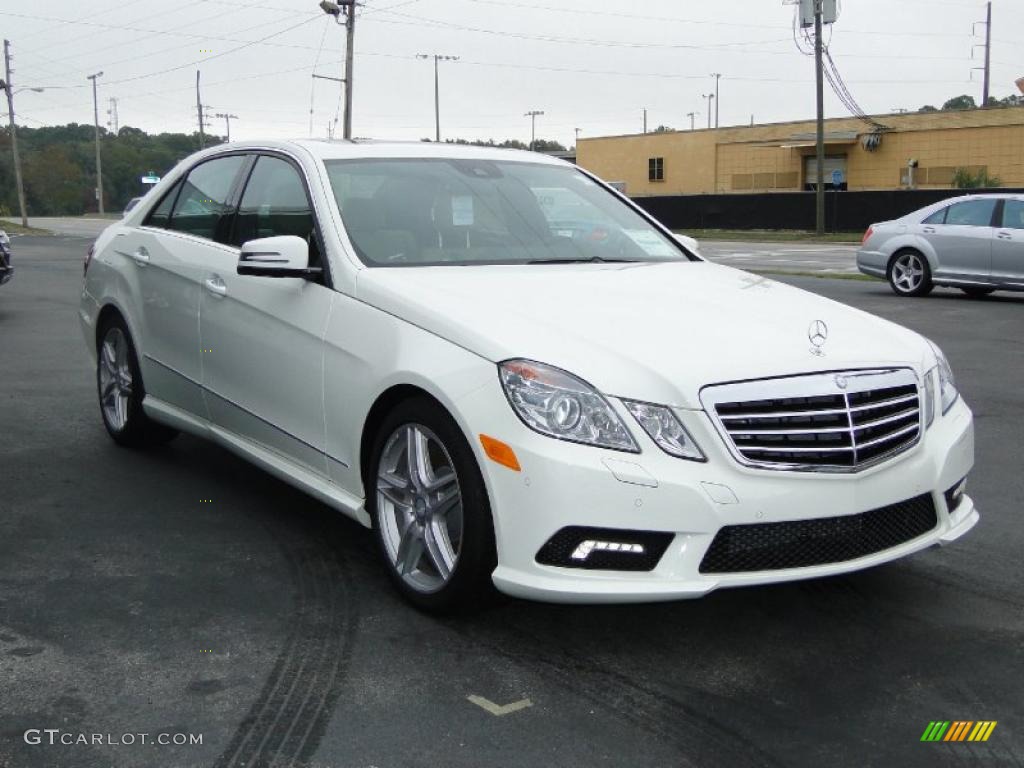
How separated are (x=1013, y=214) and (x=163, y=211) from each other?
1306 centimetres

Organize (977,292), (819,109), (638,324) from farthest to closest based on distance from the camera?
(819,109)
(977,292)
(638,324)

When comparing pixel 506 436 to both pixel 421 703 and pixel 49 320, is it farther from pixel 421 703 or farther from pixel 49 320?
pixel 49 320

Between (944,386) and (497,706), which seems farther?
(944,386)

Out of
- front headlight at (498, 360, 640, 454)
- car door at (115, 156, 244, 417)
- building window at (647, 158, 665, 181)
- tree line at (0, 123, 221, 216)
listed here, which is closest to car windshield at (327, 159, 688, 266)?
car door at (115, 156, 244, 417)

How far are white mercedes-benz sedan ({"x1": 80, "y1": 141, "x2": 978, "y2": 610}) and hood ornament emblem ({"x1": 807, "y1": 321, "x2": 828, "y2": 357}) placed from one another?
1 centimetres

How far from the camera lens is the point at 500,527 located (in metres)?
3.61

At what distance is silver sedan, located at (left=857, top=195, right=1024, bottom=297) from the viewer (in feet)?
52.2

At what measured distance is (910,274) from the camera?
16953 millimetres

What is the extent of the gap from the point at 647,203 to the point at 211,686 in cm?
4658

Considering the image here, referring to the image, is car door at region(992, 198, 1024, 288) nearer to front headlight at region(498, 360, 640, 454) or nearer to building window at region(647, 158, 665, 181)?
front headlight at region(498, 360, 640, 454)

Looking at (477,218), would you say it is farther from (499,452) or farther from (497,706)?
(497,706)

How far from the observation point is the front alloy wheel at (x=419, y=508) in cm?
392

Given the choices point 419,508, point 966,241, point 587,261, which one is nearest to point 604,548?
point 419,508

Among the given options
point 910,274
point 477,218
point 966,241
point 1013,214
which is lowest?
point 910,274
